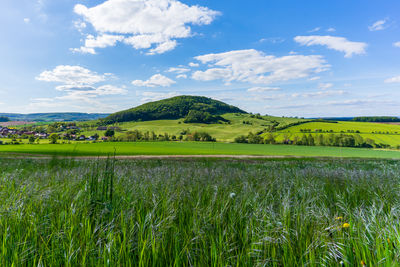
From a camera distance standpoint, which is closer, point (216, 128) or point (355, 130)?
point (355, 130)

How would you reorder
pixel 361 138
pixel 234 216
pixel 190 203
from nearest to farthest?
pixel 234 216 < pixel 190 203 < pixel 361 138

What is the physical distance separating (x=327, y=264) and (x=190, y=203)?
213 centimetres

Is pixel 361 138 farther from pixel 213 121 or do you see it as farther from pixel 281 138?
pixel 213 121

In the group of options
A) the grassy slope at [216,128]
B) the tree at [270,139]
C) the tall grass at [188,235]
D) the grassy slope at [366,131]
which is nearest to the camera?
the tall grass at [188,235]

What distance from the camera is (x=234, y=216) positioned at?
2625 millimetres

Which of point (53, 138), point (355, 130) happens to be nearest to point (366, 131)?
point (355, 130)

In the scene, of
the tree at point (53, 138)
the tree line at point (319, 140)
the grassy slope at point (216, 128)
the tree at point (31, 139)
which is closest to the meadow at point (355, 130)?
the tree line at point (319, 140)

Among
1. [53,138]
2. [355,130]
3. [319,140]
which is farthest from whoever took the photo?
[53,138]

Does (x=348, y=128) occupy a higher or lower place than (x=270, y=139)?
higher

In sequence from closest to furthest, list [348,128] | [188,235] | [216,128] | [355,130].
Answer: [188,235]
[355,130]
[348,128]
[216,128]

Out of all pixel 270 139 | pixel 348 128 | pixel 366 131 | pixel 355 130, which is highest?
pixel 348 128

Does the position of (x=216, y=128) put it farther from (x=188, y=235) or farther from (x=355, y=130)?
(x=188, y=235)

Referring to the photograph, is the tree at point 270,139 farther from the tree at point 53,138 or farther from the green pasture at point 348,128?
the tree at point 53,138

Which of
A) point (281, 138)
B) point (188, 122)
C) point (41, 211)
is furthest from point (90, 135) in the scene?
point (41, 211)
